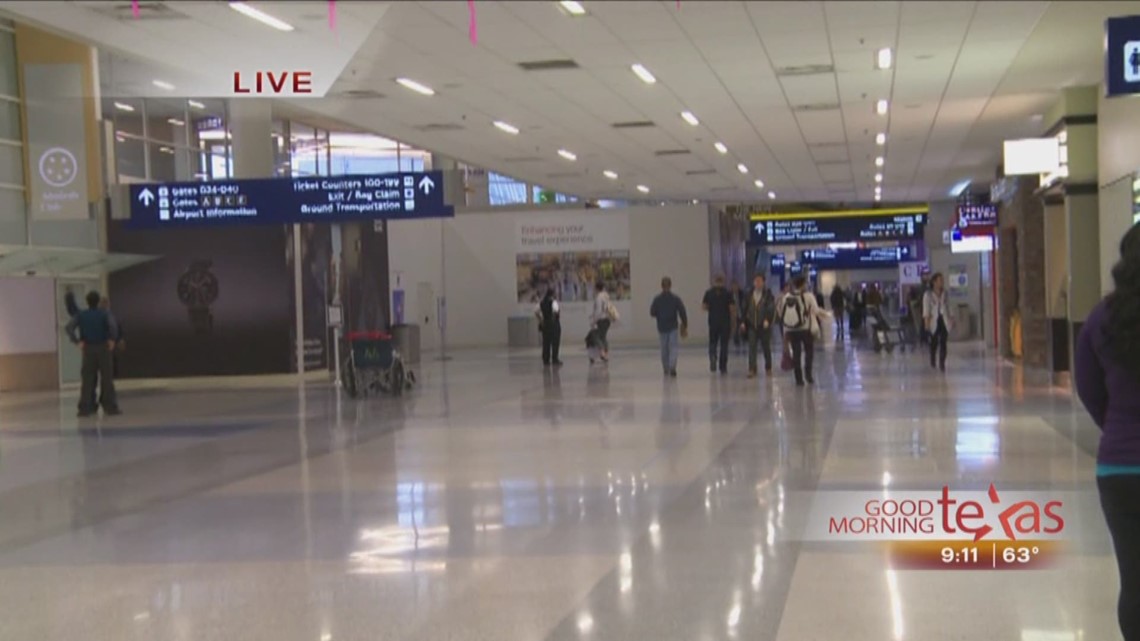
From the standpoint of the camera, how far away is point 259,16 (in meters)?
13.7

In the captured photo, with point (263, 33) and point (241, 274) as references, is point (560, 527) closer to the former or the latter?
point (263, 33)

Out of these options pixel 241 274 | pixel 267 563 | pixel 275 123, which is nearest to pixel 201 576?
pixel 267 563

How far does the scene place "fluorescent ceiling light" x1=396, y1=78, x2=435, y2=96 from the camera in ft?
56.2

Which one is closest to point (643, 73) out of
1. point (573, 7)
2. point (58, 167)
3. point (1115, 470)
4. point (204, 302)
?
point (573, 7)

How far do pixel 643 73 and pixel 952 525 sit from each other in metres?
10.2

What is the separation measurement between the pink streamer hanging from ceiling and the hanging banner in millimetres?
11452

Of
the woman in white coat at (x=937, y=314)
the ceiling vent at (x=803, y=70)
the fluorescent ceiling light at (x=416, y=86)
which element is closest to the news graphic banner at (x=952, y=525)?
the ceiling vent at (x=803, y=70)

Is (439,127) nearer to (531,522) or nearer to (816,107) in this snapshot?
(816,107)

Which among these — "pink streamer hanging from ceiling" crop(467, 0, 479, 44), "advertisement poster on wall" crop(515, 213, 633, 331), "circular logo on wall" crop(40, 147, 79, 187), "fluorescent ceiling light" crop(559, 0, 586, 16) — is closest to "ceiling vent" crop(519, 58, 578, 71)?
"pink streamer hanging from ceiling" crop(467, 0, 479, 44)

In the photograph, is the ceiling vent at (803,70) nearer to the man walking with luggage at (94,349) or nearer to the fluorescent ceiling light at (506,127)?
the fluorescent ceiling light at (506,127)

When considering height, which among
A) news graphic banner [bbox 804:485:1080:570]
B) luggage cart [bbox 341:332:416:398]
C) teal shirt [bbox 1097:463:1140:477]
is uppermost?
teal shirt [bbox 1097:463:1140:477]

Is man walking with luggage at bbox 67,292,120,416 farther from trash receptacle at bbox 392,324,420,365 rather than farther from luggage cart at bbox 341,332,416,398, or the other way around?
trash receptacle at bbox 392,324,420,365

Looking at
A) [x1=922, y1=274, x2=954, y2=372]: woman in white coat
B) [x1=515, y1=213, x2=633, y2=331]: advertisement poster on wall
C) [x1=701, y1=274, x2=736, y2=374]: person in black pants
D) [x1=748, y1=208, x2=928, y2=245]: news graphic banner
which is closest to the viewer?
[x1=922, y1=274, x2=954, y2=372]: woman in white coat

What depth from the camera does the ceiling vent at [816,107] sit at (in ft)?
64.7
